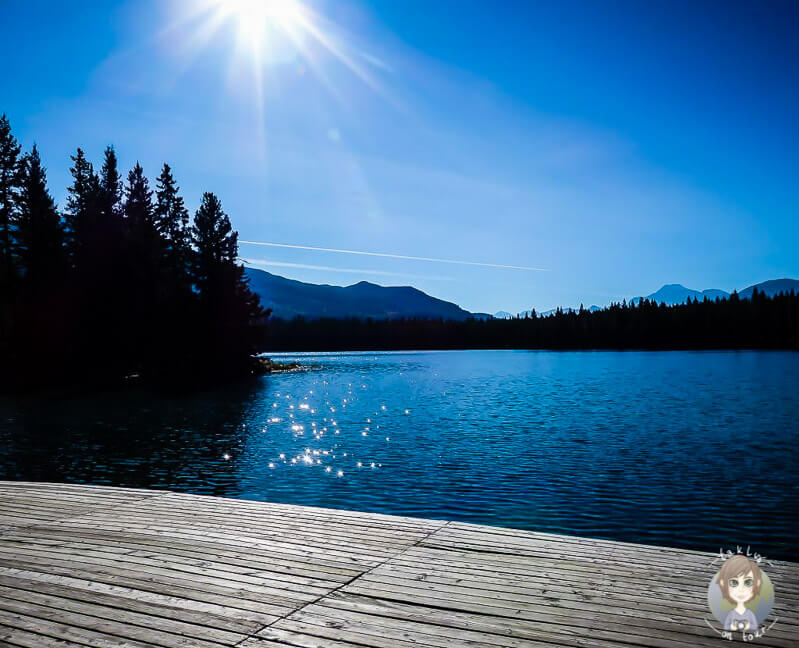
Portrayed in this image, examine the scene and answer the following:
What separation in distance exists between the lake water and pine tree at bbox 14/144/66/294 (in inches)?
540

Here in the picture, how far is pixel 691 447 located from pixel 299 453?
1644 centimetres

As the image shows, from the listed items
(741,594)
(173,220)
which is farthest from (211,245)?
(741,594)

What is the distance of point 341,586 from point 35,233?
55994 mm

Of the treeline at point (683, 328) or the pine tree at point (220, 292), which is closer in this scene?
the pine tree at point (220, 292)

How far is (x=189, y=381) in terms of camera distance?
62656 mm

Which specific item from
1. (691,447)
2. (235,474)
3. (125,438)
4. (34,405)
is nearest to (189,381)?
(34,405)

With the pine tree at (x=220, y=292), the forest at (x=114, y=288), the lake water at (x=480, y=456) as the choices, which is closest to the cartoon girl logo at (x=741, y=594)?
the lake water at (x=480, y=456)

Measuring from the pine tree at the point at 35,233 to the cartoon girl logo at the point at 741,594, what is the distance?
58123 mm

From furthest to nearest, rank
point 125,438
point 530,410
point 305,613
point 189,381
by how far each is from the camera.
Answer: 1. point 189,381
2. point 530,410
3. point 125,438
4. point 305,613

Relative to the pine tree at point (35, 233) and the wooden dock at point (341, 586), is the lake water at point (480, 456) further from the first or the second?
the pine tree at point (35, 233)

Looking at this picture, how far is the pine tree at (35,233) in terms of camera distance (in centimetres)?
5097

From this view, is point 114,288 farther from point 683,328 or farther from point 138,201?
point 683,328

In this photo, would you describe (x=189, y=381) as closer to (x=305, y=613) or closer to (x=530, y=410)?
(x=530, y=410)

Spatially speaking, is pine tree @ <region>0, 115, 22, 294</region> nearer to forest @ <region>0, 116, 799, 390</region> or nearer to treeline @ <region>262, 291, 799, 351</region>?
forest @ <region>0, 116, 799, 390</region>
